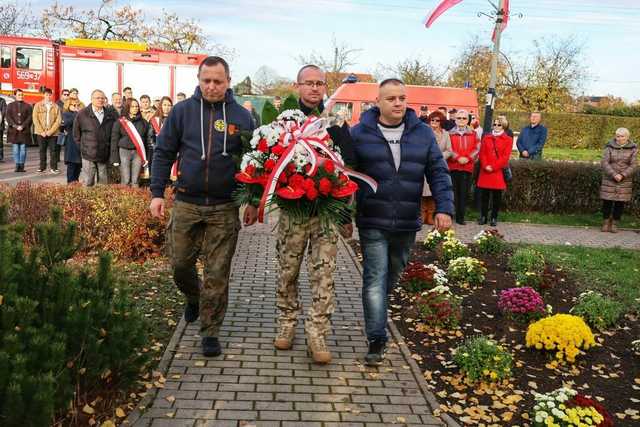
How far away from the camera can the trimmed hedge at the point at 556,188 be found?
45.0 ft

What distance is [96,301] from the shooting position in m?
3.64

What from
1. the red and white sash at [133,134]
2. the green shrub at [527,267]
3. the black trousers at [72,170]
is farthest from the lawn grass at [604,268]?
the black trousers at [72,170]

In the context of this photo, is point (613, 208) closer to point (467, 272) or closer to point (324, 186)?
point (467, 272)

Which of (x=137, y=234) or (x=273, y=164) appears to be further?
(x=137, y=234)

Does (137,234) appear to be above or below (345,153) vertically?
below

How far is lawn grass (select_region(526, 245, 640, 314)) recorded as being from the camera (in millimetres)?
7761

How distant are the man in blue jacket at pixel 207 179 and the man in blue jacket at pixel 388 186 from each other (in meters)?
0.93

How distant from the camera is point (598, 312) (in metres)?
6.45

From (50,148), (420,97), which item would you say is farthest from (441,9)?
(50,148)

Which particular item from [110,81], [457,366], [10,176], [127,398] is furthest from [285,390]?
[110,81]

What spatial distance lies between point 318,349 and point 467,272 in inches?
133

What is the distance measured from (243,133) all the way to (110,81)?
20285 millimetres

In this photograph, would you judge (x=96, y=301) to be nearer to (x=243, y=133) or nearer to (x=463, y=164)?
(x=243, y=133)

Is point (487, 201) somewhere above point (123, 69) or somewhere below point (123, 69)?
below
